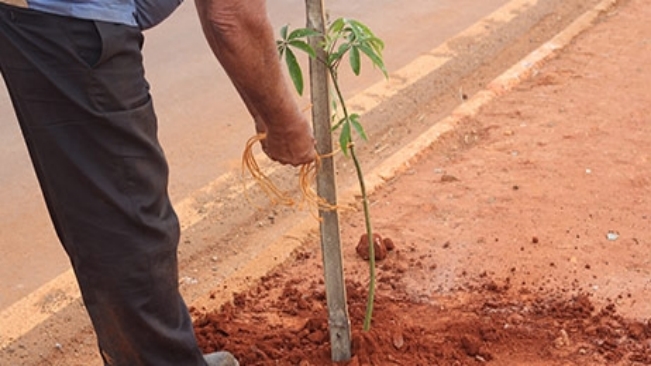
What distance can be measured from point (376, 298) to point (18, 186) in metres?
2.11

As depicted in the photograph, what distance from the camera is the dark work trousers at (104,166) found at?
2.82 metres

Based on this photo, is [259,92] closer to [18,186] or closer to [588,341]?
[588,341]

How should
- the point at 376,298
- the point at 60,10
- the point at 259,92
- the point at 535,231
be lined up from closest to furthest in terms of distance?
the point at 60,10 → the point at 259,92 → the point at 376,298 → the point at 535,231

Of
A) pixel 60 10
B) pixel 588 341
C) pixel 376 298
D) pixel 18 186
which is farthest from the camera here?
pixel 18 186

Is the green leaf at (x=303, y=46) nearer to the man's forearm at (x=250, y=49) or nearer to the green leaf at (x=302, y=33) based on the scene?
the green leaf at (x=302, y=33)

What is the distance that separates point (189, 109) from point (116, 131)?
3.51 m

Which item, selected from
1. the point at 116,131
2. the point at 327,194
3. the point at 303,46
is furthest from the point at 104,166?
the point at 327,194

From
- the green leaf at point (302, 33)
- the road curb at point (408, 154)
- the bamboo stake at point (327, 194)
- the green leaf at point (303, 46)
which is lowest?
the road curb at point (408, 154)

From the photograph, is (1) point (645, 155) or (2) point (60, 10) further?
(1) point (645, 155)

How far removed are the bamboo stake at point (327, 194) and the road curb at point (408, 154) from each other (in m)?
0.77

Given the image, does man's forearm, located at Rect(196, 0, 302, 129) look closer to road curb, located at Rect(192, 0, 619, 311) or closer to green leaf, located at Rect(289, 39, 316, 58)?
green leaf, located at Rect(289, 39, 316, 58)

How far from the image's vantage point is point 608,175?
5109 millimetres

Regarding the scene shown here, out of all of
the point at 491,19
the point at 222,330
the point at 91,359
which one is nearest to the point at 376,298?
the point at 222,330

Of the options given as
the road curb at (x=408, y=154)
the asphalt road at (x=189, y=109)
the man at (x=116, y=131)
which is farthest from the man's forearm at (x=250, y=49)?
the asphalt road at (x=189, y=109)
